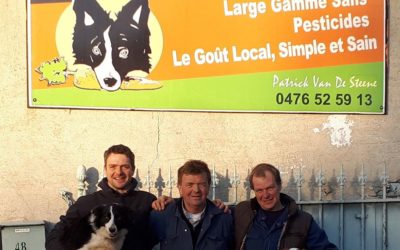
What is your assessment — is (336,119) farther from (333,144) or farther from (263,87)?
(263,87)

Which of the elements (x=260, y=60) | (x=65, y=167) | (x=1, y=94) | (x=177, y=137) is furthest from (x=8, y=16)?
(x=260, y=60)

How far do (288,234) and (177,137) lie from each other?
2.61 m

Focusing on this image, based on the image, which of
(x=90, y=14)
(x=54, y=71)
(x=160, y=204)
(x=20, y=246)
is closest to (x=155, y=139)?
(x=54, y=71)

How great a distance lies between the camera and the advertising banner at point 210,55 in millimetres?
6758

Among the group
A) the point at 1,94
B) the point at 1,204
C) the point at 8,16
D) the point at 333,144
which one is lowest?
the point at 1,204

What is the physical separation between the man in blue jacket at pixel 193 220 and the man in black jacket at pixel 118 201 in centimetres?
10

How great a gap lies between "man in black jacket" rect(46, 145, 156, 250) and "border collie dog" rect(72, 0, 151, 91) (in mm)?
2272

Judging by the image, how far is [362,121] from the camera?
7.16 meters

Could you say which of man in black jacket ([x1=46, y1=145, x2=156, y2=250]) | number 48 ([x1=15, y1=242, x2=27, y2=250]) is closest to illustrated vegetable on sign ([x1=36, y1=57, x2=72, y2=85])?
number 48 ([x1=15, y1=242, x2=27, y2=250])

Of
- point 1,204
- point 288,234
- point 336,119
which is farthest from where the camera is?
point 336,119

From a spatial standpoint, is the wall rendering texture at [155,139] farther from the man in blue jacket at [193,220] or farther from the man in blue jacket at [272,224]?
the man in blue jacket at [272,224]

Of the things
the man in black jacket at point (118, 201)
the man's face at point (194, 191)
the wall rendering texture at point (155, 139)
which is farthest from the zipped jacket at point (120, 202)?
the wall rendering texture at point (155, 139)

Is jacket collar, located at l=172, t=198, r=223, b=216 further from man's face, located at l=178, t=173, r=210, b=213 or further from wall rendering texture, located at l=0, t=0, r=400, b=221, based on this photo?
wall rendering texture, located at l=0, t=0, r=400, b=221

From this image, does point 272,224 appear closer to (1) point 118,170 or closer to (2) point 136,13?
(1) point 118,170
